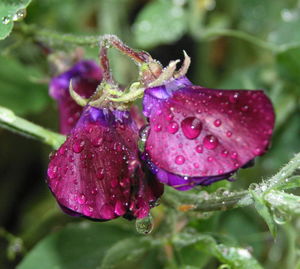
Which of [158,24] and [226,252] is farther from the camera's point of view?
[158,24]

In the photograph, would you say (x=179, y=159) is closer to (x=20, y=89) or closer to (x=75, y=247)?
(x=75, y=247)

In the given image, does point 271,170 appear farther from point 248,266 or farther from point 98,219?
point 98,219

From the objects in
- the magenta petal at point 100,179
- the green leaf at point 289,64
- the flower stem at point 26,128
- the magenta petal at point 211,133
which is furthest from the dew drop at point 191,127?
the green leaf at point 289,64

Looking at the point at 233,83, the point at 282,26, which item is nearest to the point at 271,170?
the point at 233,83

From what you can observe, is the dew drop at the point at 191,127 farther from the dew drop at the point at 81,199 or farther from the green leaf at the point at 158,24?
the green leaf at the point at 158,24

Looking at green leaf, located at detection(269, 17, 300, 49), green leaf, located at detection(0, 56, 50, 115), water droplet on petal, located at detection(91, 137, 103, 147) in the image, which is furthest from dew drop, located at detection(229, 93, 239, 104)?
green leaf, located at detection(0, 56, 50, 115)

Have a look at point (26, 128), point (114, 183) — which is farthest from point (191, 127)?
point (26, 128)
